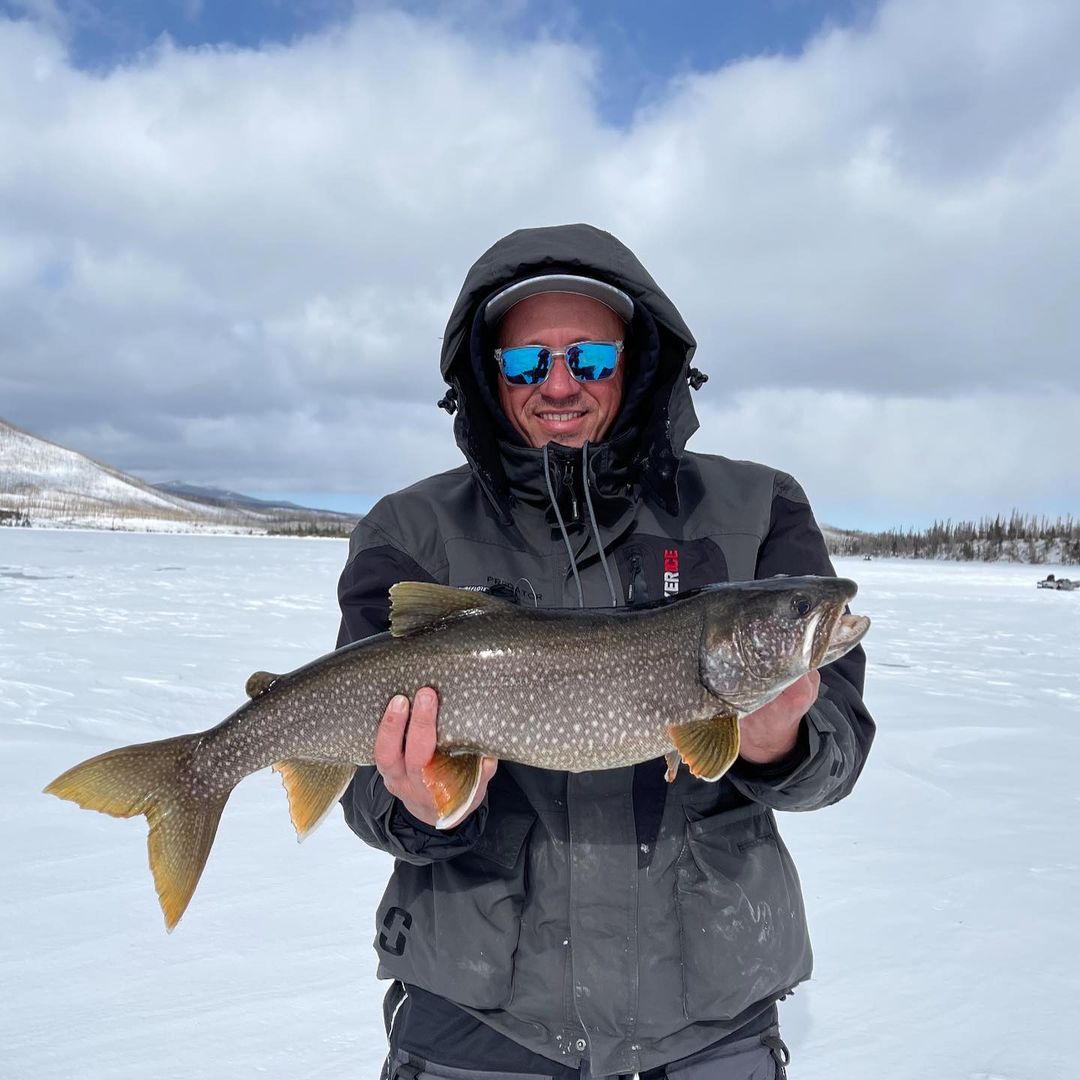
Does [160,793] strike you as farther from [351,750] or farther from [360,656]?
[360,656]

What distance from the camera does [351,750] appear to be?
255cm

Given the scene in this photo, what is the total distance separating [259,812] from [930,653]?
9.78 metres

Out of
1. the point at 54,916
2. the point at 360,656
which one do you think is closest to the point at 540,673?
the point at 360,656

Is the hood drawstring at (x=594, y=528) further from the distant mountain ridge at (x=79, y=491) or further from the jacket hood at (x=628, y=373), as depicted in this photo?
the distant mountain ridge at (x=79, y=491)

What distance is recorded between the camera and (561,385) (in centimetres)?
304

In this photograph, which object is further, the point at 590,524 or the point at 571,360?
the point at 571,360

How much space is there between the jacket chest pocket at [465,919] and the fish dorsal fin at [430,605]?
637mm

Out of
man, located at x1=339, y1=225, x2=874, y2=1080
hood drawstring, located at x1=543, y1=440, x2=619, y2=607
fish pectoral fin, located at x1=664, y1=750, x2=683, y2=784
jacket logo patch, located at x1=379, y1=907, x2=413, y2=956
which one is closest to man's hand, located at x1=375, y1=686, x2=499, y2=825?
man, located at x1=339, y1=225, x2=874, y2=1080

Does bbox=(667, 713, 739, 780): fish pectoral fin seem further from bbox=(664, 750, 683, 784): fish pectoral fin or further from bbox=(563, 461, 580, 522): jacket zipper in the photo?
bbox=(563, 461, 580, 522): jacket zipper

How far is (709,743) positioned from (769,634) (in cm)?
37

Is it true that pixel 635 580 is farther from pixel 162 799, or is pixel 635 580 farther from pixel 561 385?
pixel 162 799

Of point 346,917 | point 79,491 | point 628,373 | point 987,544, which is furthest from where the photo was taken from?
point 79,491

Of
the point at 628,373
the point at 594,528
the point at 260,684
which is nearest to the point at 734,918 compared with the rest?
the point at 594,528

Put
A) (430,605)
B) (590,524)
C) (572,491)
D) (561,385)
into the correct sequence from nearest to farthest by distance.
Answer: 1. (430,605)
2. (590,524)
3. (572,491)
4. (561,385)
